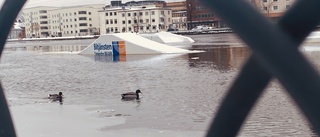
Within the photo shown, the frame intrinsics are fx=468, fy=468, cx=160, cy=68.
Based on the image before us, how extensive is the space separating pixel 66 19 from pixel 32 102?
A: 109969 millimetres

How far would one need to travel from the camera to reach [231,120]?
0.74 m

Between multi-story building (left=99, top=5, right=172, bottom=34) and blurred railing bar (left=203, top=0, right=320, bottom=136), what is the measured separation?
99.5 metres

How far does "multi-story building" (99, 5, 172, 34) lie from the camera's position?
101688mm

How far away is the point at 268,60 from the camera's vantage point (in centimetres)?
61

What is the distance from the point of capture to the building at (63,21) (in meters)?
116

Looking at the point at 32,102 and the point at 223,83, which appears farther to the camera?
the point at 223,83

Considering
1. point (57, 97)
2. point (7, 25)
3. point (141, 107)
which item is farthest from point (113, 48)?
point (7, 25)

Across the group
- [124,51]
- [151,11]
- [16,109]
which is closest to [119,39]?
[124,51]

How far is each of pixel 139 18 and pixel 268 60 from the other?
101 meters

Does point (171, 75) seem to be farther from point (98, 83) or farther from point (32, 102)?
point (32, 102)

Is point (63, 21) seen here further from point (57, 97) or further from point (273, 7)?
point (57, 97)

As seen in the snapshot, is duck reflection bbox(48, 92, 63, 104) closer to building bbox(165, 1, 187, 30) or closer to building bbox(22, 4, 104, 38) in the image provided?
building bbox(165, 1, 187, 30)

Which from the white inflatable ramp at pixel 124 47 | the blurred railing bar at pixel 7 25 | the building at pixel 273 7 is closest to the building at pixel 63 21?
the building at pixel 273 7

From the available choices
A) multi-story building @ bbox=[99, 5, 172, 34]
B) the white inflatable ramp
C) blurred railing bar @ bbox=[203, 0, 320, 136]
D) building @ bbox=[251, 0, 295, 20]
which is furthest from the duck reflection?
multi-story building @ bbox=[99, 5, 172, 34]
